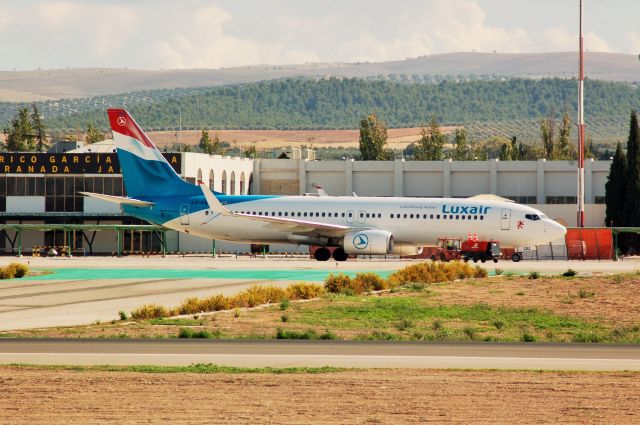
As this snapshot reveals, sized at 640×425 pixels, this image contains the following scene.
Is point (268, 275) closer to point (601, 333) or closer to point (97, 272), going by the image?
point (97, 272)

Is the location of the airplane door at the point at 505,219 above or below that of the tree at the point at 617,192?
below

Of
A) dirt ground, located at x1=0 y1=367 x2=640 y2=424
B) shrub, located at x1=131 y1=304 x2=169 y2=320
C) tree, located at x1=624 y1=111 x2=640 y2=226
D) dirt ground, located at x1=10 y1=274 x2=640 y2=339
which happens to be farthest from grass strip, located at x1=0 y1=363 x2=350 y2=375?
tree, located at x1=624 y1=111 x2=640 y2=226

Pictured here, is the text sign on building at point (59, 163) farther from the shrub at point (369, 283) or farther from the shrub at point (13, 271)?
the shrub at point (369, 283)

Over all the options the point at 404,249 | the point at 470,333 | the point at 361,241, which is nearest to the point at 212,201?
the point at 361,241

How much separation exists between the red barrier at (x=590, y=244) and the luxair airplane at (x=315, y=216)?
9.11 meters

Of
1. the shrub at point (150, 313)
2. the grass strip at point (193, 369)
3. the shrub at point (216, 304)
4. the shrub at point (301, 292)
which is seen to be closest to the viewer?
the grass strip at point (193, 369)

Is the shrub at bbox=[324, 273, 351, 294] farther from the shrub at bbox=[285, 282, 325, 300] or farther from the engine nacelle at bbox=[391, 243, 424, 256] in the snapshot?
the engine nacelle at bbox=[391, 243, 424, 256]

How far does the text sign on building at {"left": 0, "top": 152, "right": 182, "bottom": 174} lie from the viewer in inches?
3445

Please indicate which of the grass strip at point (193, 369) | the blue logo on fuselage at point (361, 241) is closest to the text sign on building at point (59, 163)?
the blue logo on fuselage at point (361, 241)

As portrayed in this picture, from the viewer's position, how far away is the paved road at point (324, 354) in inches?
981

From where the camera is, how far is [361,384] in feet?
71.8

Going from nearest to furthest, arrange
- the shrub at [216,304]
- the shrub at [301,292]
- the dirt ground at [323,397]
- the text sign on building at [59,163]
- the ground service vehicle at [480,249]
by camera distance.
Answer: the dirt ground at [323,397] < the shrub at [216,304] < the shrub at [301,292] < the ground service vehicle at [480,249] < the text sign on building at [59,163]

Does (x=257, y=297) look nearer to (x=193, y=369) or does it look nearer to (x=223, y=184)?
(x=193, y=369)

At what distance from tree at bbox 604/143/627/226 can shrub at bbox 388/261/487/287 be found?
→ 33.8 meters
